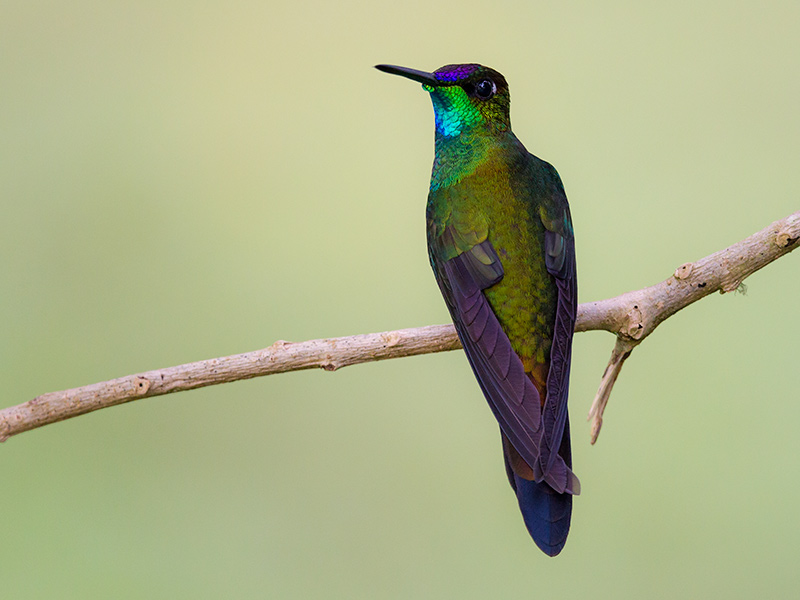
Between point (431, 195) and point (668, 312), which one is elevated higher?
point (431, 195)

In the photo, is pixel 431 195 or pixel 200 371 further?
pixel 431 195

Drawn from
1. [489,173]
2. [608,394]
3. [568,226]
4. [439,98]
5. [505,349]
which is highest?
[439,98]

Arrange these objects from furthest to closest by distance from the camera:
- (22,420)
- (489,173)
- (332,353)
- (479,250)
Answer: (489,173)
(479,250)
(332,353)
(22,420)

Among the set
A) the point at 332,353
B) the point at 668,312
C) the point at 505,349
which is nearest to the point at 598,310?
the point at 668,312

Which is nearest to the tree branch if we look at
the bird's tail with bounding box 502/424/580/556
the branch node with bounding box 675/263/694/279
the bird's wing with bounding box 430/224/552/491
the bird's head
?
the branch node with bounding box 675/263/694/279

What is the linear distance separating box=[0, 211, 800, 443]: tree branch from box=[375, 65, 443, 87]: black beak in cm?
66

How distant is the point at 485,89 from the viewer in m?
2.38

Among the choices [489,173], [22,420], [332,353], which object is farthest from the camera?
[489,173]

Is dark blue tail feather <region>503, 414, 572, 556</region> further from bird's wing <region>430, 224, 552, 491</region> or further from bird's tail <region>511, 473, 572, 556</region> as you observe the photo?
bird's wing <region>430, 224, 552, 491</region>

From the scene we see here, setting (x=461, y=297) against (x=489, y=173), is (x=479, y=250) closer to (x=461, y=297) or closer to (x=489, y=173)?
(x=461, y=297)

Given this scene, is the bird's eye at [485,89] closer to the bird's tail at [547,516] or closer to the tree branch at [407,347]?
the tree branch at [407,347]

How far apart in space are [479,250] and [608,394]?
527 millimetres

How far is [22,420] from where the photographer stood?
1776 mm

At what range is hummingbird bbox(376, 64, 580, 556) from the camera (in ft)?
6.10
